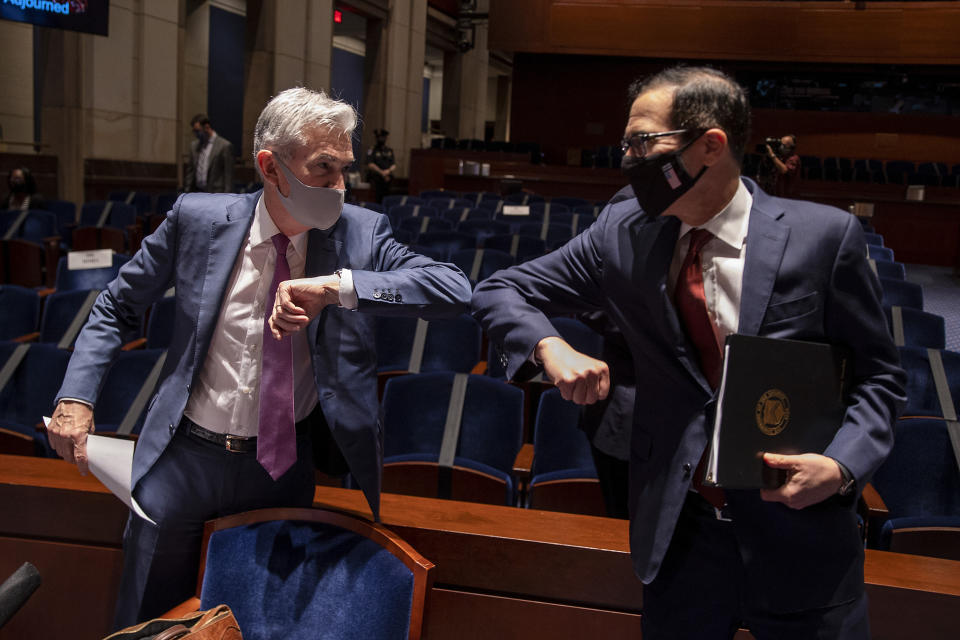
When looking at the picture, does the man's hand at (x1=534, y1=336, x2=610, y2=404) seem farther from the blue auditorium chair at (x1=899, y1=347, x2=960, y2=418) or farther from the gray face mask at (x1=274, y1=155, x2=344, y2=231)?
the blue auditorium chair at (x1=899, y1=347, x2=960, y2=418)

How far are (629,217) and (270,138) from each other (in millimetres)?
725

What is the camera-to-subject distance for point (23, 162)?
10000 millimetres

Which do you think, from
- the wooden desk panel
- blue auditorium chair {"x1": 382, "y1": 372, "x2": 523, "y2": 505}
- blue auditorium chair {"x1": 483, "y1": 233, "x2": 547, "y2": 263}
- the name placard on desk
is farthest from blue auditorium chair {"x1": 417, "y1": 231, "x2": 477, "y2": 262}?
the wooden desk panel

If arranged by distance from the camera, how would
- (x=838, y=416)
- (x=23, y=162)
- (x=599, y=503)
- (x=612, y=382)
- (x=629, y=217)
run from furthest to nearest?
(x=23, y=162)
(x=599, y=503)
(x=612, y=382)
(x=629, y=217)
(x=838, y=416)

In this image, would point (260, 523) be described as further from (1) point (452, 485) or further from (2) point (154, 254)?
(1) point (452, 485)

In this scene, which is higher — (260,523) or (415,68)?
(415,68)

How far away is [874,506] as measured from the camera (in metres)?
2.67

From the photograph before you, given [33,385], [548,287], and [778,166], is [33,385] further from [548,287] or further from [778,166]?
[778,166]

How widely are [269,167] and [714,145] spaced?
2.89ft

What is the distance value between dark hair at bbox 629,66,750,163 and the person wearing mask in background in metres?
11.6

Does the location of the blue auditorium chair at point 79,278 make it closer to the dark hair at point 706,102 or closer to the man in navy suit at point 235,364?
the man in navy suit at point 235,364

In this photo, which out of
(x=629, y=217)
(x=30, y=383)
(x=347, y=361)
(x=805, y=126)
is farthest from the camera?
(x=805, y=126)

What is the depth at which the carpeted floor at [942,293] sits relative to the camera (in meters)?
6.98

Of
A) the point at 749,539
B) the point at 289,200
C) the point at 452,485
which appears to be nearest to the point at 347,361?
the point at 289,200
